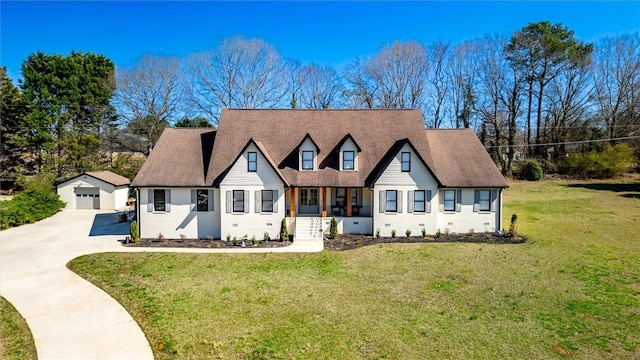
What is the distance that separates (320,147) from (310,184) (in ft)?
10.1

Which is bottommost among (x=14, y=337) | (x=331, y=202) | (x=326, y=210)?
(x=14, y=337)

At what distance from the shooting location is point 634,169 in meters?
43.6

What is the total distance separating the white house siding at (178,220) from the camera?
768 inches

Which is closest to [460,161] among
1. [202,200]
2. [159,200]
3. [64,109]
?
[202,200]

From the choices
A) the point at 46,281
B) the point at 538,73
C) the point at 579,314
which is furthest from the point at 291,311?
the point at 538,73

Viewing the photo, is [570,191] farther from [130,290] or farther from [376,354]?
[130,290]

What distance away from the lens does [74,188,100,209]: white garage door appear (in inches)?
1186

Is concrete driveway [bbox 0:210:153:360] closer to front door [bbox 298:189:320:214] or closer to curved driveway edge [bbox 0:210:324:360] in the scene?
curved driveway edge [bbox 0:210:324:360]

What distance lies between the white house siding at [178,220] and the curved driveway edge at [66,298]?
74.9 inches

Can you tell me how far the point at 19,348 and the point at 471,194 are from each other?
20.3m

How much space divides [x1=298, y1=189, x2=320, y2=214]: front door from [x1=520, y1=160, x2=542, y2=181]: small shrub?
109 feet

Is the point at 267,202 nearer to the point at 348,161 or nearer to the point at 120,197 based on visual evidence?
the point at 348,161

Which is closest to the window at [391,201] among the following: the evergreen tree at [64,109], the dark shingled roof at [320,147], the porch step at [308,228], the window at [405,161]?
the dark shingled roof at [320,147]

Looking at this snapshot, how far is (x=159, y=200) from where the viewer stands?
19625 millimetres
